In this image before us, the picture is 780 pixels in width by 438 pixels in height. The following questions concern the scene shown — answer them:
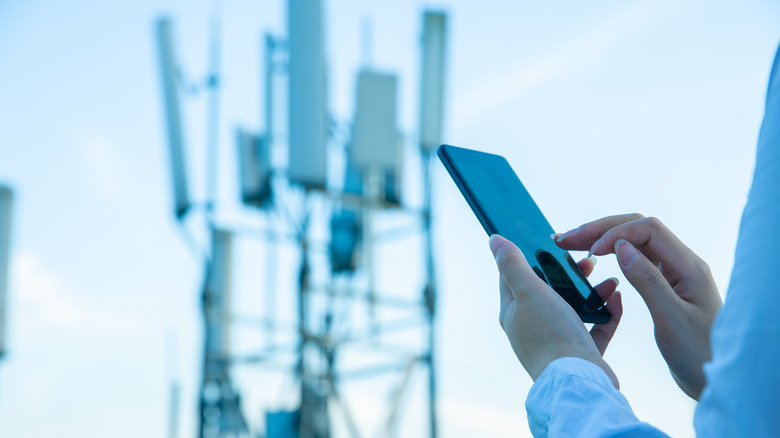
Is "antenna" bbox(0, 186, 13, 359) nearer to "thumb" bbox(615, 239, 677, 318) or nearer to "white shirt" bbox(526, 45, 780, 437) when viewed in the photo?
"thumb" bbox(615, 239, 677, 318)

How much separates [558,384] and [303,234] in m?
11.5

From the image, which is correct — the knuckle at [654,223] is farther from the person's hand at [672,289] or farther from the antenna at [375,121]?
the antenna at [375,121]

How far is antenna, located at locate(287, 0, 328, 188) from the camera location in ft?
33.5

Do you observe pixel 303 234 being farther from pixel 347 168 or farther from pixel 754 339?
pixel 754 339

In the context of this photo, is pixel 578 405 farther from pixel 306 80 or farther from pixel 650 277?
pixel 306 80

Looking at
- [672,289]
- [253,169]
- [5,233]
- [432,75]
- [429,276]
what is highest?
[672,289]

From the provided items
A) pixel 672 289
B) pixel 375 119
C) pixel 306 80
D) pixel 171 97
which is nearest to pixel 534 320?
pixel 672 289

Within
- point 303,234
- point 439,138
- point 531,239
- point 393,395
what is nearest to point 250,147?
point 303,234

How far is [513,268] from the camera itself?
124 cm

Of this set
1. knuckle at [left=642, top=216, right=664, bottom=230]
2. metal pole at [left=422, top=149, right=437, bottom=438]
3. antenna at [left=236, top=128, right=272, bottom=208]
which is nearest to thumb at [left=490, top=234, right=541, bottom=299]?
knuckle at [left=642, top=216, right=664, bottom=230]

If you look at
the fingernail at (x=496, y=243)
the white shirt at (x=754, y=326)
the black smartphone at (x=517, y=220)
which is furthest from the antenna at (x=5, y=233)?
the white shirt at (x=754, y=326)

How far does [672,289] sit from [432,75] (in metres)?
11.1

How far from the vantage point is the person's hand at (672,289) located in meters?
1.32

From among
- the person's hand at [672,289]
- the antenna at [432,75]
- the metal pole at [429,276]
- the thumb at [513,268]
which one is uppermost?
the thumb at [513,268]
